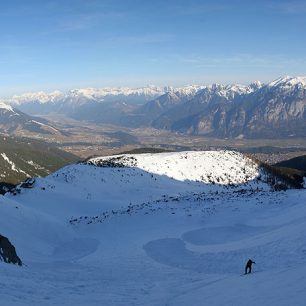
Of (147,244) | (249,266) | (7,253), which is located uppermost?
(249,266)

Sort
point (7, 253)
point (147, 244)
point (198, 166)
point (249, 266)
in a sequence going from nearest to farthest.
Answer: point (249, 266) → point (7, 253) → point (147, 244) → point (198, 166)

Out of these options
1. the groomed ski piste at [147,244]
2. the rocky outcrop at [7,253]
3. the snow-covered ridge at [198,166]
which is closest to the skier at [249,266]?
the groomed ski piste at [147,244]

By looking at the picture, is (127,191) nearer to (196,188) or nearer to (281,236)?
(196,188)

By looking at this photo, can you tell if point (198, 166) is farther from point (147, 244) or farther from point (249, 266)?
point (249, 266)

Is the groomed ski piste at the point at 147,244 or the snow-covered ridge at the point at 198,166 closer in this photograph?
the groomed ski piste at the point at 147,244

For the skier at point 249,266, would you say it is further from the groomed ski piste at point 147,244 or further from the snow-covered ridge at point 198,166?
the snow-covered ridge at point 198,166

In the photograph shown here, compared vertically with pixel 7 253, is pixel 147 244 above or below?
below

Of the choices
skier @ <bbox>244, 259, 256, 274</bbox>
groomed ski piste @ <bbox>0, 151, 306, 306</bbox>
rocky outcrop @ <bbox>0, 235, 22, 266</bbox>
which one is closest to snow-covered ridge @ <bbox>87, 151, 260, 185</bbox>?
groomed ski piste @ <bbox>0, 151, 306, 306</bbox>

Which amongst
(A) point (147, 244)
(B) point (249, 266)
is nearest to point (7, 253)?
(A) point (147, 244)

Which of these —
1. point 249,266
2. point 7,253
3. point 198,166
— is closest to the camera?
point 249,266

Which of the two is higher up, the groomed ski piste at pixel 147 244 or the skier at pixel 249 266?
the skier at pixel 249 266
